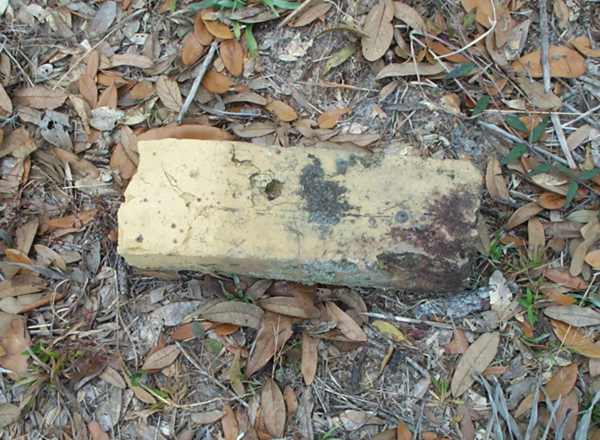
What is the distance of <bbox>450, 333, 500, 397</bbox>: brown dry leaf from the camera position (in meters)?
2.53

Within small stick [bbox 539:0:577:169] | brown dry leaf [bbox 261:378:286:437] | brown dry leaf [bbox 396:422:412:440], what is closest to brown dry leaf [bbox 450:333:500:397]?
brown dry leaf [bbox 396:422:412:440]

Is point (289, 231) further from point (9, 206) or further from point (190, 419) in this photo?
point (9, 206)

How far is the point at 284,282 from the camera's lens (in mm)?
2594

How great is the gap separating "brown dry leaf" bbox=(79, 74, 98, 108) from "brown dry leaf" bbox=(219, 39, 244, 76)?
53cm

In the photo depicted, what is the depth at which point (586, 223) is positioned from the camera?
2.59m

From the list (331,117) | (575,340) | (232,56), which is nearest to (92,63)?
(232,56)

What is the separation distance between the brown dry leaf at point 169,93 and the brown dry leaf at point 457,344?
4.52ft

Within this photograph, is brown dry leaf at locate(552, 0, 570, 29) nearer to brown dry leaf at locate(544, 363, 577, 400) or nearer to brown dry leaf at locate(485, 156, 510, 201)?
brown dry leaf at locate(485, 156, 510, 201)

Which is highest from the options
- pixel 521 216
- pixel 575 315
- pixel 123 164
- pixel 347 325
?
pixel 521 216

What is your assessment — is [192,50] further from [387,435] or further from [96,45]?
[387,435]

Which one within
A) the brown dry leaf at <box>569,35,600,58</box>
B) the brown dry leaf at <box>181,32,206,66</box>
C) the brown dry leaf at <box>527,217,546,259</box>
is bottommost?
the brown dry leaf at <box>527,217,546,259</box>

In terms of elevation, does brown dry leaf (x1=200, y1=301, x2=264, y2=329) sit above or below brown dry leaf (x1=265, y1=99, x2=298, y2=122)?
below

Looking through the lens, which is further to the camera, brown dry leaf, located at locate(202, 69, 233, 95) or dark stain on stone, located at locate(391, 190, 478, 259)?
brown dry leaf, located at locate(202, 69, 233, 95)

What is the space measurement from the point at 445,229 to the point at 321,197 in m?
0.43
